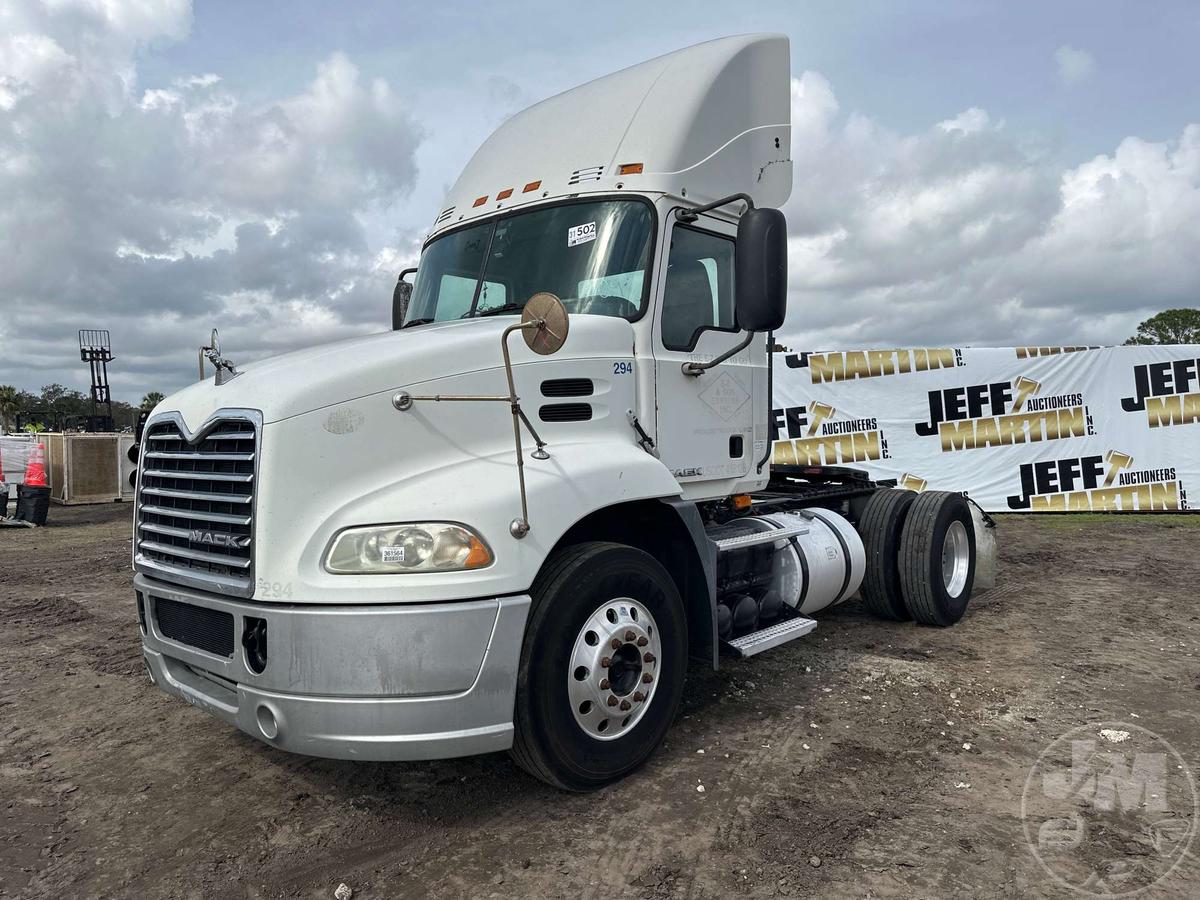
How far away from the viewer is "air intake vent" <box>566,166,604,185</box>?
462 centimetres

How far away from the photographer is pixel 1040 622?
22.6ft

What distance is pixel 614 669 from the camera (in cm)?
371

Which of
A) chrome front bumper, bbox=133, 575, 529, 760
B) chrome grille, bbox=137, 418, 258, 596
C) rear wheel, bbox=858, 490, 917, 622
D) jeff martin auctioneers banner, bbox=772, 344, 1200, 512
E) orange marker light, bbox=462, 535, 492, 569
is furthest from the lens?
jeff martin auctioneers banner, bbox=772, 344, 1200, 512

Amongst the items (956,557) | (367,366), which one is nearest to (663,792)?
(367,366)

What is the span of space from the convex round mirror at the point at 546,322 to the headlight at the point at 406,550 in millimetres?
788

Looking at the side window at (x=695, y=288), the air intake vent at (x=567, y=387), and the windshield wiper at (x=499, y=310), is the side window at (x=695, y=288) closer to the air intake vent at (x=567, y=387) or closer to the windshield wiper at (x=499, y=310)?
the air intake vent at (x=567, y=387)

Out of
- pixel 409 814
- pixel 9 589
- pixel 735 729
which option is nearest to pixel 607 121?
pixel 735 729

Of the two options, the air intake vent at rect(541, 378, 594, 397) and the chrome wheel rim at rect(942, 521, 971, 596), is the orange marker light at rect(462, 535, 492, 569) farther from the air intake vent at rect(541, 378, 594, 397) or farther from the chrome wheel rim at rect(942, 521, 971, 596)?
the chrome wheel rim at rect(942, 521, 971, 596)

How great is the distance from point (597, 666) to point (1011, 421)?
13396mm

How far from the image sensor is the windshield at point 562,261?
438 centimetres

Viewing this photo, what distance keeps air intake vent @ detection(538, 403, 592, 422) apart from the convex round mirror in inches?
24.8

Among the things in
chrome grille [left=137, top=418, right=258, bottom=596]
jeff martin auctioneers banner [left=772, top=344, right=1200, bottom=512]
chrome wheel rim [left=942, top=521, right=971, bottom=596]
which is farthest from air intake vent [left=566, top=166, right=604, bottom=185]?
jeff martin auctioneers banner [left=772, top=344, right=1200, bottom=512]

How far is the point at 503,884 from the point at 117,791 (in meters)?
2.06

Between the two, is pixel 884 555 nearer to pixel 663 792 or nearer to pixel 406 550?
pixel 663 792
